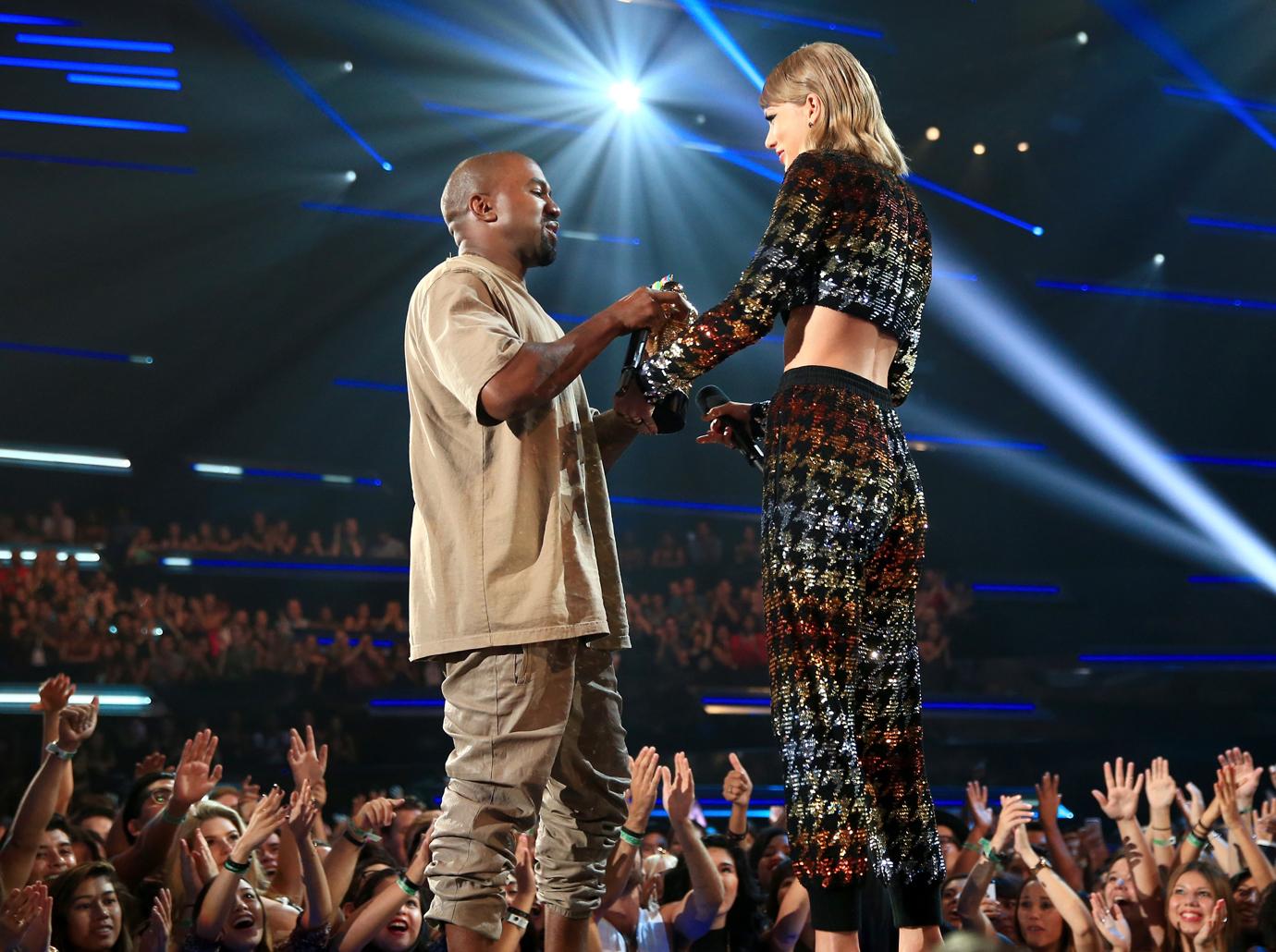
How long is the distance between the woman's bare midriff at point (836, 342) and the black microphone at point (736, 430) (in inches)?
13.1

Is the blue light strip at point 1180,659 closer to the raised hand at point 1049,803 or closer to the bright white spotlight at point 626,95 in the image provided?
the raised hand at point 1049,803

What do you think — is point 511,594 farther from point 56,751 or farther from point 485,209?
point 56,751

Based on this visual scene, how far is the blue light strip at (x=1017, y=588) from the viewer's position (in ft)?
32.9

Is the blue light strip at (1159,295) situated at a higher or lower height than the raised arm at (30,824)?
higher

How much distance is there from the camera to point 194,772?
3.62 m

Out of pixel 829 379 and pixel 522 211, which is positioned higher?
pixel 522 211

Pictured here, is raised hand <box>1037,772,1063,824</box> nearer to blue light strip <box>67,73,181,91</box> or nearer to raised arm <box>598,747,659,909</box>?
raised arm <box>598,747,659,909</box>

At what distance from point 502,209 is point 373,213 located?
27.8ft

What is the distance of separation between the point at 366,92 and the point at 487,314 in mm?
8445

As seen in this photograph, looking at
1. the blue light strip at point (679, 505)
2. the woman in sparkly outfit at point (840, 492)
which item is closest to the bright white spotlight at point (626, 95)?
the blue light strip at point (679, 505)

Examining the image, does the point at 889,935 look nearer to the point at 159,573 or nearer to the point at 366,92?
the point at 159,573

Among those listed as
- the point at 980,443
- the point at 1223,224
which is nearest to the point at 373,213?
the point at 980,443

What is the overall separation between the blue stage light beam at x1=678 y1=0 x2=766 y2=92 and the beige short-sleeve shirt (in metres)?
7.75

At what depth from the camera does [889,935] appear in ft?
9.05
